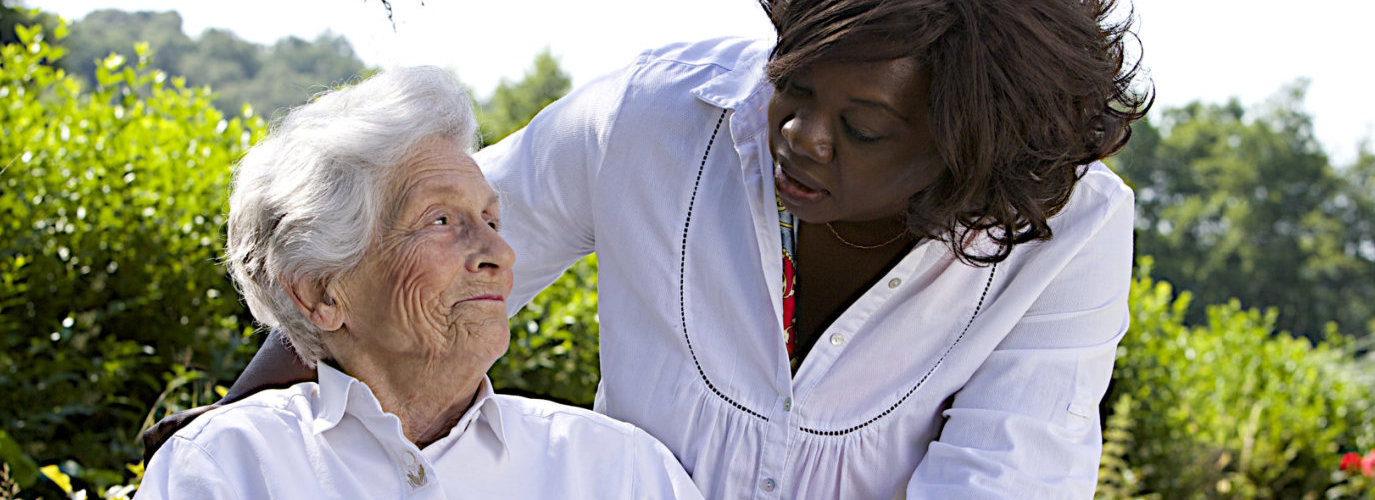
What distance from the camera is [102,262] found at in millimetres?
3568

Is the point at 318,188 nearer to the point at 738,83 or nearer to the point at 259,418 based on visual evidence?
the point at 259,418

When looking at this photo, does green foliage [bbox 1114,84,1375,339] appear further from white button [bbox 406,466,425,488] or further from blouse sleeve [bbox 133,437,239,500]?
blouse sleeve [bbox 133,437,239,500]

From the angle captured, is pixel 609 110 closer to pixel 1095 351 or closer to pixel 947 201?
pixel 947 201

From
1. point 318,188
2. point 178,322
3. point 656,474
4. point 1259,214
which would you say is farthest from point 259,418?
point 1259,214

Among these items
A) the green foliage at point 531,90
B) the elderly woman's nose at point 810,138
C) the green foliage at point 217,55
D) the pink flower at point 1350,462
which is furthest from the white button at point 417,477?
the green foliage at point 531,90

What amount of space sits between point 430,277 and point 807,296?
2.21ft

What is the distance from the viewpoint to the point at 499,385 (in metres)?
3.59

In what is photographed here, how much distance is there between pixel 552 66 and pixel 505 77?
3.37 meters

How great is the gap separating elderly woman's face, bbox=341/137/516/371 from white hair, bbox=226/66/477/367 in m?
0.03

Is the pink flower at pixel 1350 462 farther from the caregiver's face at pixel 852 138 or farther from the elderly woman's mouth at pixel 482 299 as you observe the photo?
the elderly woman's mouth at pixel 482 299

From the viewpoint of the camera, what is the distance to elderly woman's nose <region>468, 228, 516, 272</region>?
1.80 metres

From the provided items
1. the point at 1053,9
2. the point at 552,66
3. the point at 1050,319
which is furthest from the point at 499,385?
the point at 552,66

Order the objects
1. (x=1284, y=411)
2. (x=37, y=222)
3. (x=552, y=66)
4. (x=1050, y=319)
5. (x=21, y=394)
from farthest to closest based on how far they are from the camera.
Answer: (x=552, y=66), (x=1284, y=411), (x=37, y=222), (x=21, y=394), (x=1050, y=319)

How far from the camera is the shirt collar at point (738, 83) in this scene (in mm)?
1994
